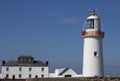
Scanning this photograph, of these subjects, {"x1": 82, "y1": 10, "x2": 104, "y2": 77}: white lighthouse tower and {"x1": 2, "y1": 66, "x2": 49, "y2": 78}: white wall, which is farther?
{"x1": 2, "y1": 66, "x2": 49, "y2": 78}: white wall

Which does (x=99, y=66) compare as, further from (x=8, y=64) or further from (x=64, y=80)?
(x=8, y=64)

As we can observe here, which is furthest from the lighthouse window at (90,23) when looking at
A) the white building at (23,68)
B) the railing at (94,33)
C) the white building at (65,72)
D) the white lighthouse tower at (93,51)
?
the white building at (23,68)

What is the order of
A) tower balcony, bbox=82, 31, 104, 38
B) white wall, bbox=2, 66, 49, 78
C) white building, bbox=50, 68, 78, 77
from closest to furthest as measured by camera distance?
tower balcony, bbox=82, 31, 104, 38 < white building, bbox=50, 68, 78, 77 < white wall, bbox=2, 66, 49, 78

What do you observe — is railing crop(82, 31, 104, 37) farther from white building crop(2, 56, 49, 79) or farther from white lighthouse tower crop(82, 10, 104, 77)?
white building crop(2, 56, 49, 79)

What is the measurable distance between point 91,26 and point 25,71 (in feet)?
102

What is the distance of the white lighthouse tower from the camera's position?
1242 inches

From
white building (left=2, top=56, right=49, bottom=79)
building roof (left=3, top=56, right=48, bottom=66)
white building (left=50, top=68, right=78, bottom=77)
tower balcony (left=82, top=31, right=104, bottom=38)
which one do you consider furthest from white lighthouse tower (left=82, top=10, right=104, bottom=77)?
building roof (left=3, top=56, right=48, bottom=66)

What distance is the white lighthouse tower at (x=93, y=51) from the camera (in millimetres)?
31547

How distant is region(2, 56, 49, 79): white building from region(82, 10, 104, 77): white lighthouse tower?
29181 mm

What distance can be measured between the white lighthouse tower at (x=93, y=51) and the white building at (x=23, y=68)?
29.2 meters

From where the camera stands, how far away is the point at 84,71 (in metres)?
32.2

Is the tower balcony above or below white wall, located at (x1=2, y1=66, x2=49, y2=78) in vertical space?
above

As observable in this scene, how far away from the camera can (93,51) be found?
31.7 meters

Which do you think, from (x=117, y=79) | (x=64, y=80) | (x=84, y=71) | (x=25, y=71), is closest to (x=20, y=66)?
(x=25, y=71)
